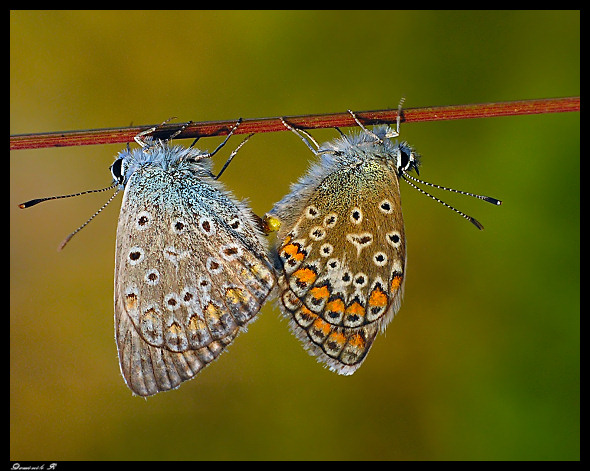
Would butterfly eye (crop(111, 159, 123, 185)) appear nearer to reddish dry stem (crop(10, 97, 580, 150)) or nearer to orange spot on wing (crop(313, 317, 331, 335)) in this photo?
reddish dry stem (crop(10, 97, 580, 150))

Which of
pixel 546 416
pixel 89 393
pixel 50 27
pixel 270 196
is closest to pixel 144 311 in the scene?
pixel 270 196

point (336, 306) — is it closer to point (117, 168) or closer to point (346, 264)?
point (346, 264)

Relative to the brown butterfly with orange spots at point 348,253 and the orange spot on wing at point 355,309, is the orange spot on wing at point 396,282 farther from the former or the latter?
the orange spot on wing at point 355,309

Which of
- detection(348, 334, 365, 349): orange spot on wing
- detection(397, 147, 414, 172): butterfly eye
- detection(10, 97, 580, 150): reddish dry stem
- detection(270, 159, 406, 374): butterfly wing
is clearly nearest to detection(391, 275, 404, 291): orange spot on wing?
detection(270, 159, 406, 374): butterfly wing

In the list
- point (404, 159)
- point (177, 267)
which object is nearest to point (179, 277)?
point (177, 267)

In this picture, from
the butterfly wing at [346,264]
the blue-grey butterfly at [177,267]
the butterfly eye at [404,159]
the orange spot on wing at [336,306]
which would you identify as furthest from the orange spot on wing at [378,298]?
the butterfly eye at [404,159]

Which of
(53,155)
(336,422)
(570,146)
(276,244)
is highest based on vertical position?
(53,155)

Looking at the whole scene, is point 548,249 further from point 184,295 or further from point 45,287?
point 45,287

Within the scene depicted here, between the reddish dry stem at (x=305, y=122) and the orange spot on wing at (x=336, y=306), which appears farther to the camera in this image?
the orange spot on wing at (x=336, y=306)
